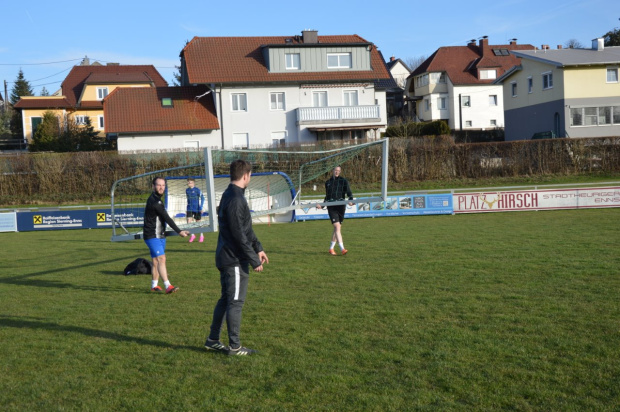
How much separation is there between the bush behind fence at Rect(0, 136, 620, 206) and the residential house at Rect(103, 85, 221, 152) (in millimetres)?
7887

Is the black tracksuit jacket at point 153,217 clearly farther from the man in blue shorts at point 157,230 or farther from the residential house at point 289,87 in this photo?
the residential house at point 289,87

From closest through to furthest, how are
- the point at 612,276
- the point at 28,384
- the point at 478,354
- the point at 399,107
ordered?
the point at 28,384 → the point at 478,354 → the point at 612,276 → the point at 399,107

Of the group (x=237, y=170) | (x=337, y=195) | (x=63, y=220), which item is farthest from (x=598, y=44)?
(x=237, y=170)

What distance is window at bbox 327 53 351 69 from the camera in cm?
4278

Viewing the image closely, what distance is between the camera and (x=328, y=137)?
42.5 meters

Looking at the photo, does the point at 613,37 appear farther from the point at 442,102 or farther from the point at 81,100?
the point at 81,100

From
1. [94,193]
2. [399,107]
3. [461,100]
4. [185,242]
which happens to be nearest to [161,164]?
[94,193]

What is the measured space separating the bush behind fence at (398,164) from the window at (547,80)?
12237mm

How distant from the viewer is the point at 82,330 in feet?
25.2

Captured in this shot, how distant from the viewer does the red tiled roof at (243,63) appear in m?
40.9

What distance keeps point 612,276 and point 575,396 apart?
5516 millimetres

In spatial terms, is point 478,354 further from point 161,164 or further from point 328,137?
point 328,137

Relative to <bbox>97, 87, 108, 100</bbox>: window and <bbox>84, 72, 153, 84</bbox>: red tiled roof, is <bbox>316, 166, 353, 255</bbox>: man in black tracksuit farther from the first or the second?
<bbox>97, 87, 108, 100</bbox>: window

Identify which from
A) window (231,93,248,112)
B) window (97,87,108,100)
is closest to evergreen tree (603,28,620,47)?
window (231,93,248,112)
